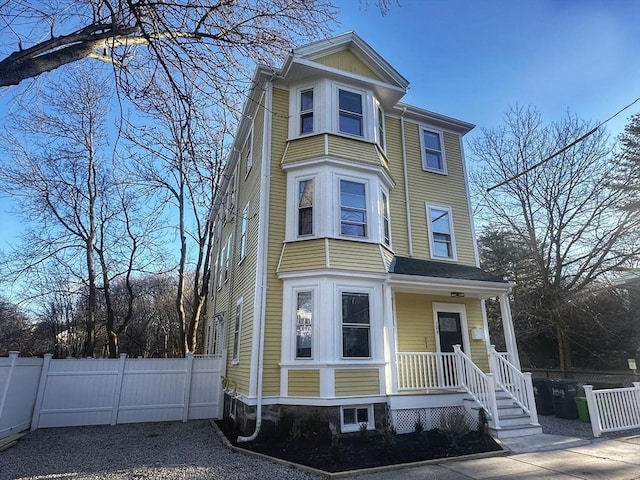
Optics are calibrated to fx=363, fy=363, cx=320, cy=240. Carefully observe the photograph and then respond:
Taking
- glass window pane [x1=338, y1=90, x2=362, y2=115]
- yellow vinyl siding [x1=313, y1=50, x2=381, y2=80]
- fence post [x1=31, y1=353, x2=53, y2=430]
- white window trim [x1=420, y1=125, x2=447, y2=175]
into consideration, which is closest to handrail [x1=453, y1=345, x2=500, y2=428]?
white window trim [x1=420, y1=125, x2=447, y2=175]

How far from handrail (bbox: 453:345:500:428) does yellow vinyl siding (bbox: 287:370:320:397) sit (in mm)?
3636

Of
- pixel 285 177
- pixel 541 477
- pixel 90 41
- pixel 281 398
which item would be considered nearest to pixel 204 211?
pixel 285 177

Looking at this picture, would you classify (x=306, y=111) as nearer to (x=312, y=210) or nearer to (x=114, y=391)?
(x=312, y=210)

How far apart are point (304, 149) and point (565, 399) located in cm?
1030

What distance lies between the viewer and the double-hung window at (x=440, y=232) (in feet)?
38.1

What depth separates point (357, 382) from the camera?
830cm

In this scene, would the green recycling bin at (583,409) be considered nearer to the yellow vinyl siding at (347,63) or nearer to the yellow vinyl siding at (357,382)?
the yellow vinyl siding at (357,382)

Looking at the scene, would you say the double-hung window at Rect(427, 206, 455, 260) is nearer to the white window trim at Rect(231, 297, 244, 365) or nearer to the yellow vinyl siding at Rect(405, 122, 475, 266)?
the yellow vinyl siding at Rect(405, 122, 475, 266)

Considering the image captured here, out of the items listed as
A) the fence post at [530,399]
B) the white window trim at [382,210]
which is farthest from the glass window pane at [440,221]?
the fence post at [530,399]

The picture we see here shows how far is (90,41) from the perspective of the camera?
4.55 meters

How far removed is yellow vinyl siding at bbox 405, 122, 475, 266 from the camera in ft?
37.7

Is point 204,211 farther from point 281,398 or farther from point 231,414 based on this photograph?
point 281,398

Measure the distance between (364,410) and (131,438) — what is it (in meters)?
5.51

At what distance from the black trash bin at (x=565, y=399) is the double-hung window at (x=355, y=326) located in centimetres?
644
